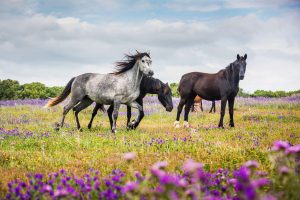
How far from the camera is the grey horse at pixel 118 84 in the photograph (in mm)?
12234

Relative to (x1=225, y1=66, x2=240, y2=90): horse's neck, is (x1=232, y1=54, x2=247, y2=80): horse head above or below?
above

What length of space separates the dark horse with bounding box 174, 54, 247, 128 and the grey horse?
3195mm

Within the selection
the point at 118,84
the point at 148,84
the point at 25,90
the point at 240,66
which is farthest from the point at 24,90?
the point at 240,66

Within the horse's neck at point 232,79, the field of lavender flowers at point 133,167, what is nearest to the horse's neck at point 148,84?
the field of lavender flowers at point 133,167

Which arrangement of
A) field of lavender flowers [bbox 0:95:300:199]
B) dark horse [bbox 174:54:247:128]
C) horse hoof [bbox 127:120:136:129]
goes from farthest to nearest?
dark horse [bbox 174:54:247:128], horse hoof [bbox 127:120:136:129], field of lavender flowers [bbox 0:95:300:199]

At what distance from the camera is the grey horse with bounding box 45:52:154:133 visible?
482 inches

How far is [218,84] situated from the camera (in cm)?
1435

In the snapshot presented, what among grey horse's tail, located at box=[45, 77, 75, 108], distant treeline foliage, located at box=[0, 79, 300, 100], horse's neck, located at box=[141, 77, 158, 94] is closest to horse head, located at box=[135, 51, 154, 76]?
horse's neck, located at box=[141, 77, 158, 94]

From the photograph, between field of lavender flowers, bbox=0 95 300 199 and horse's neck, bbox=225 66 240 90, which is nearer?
field of lavender flowers, bbox=0 95 300 199

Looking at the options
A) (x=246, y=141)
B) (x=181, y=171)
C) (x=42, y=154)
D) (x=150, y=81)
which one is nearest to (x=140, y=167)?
(x=181, y=171)

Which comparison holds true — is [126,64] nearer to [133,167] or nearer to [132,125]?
[132,125]

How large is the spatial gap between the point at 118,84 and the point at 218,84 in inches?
172

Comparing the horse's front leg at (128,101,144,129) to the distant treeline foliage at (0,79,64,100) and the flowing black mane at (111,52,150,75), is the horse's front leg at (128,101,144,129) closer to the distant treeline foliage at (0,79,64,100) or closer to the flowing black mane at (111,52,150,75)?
the flowing black mane at (111,52,150,75)

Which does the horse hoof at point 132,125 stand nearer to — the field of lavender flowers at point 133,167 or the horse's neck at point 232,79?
the field of lavender flowers at point 133,167
